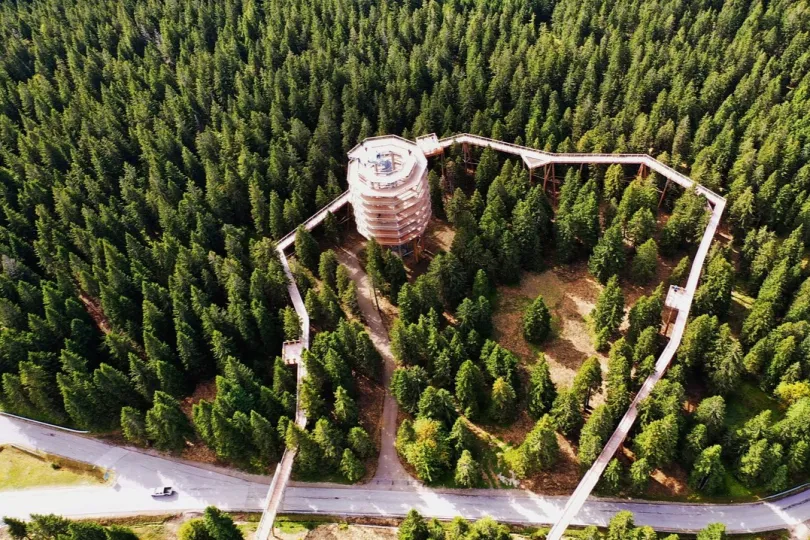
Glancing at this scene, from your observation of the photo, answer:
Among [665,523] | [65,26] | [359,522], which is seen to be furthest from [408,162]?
[65,26]

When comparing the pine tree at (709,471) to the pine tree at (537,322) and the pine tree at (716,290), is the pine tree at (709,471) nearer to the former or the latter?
the pine tree at (716,290)

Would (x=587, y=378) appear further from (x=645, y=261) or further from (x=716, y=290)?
(x=645, y=261)

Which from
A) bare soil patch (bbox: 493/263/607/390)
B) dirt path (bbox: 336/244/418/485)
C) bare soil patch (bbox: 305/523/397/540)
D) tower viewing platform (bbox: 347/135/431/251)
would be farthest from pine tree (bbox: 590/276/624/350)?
bare soil patch (bbox: 305/523/397/540)

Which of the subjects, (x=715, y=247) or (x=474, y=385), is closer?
(x=474, y=385)

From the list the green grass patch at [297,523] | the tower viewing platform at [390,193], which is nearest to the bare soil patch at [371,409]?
the green grass patch at [297,523]

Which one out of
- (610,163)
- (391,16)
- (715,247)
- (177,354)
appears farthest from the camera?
(391,16)

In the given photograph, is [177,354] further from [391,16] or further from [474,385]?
[391,16]
